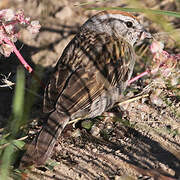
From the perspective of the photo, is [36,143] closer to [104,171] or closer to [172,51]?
[104,171]

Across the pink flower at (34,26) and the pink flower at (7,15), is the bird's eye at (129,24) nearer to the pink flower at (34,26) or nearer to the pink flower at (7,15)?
the pink flower at (34,26)

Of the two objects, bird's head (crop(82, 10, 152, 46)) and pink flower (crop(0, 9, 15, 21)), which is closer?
pink flower (crop(0, 9, 15, 21))

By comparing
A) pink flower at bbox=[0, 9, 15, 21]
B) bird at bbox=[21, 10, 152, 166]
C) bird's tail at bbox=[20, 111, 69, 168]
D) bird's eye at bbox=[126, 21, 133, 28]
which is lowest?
bird's tail at bbox=[20, 111, 69, 168]

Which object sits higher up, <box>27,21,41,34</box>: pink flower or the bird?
<box>27,21,41,34</box>: pink flower

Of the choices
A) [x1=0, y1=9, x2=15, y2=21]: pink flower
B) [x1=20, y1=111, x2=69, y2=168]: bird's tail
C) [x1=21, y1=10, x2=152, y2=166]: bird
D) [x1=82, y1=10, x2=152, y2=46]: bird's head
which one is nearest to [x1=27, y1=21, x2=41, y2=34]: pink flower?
[x1=0, y1=9, x2=15, y2=21]: pink flower

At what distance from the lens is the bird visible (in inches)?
144

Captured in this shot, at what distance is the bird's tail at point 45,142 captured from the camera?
11.0 feet

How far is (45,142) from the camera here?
352cm

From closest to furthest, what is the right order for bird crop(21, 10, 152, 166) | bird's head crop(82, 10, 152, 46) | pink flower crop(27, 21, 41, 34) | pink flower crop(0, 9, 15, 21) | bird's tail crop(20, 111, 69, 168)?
Result: 1. bird's tail crop(20, 111, 69, 168)
2. pink flower crop(0, 9, 15, 21)
3. bird crop(21, 10, 152, 166)
4. pink flower crop(27, 21, 41, 34)
5. bird's head crop(82, 10, 152, 46)

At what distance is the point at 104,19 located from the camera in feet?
16.0

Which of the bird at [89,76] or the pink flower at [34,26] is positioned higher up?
the pink flower at [34,26]

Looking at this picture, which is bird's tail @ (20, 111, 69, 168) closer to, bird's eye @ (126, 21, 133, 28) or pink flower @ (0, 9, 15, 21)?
pink flower @ (0, 9, 15, 21)

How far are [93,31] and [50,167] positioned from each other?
6.70 feet

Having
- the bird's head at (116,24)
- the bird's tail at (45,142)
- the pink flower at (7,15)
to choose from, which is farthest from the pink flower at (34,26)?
the bird's head at (116,24)
